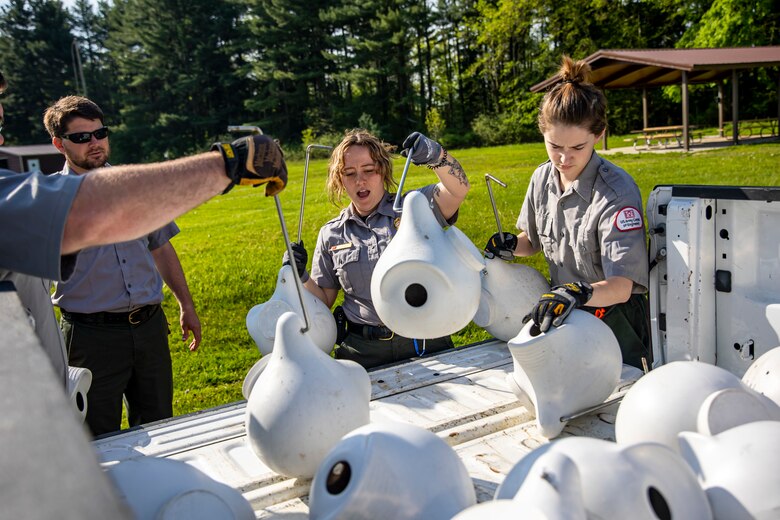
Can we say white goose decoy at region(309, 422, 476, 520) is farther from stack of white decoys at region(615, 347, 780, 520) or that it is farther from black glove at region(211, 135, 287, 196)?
black glove at region(211, 135, 287, 196)

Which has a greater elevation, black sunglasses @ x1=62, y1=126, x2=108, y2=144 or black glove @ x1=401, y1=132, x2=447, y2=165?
black sunglasses @ x1=62, y1=126, x2=108, y2=144

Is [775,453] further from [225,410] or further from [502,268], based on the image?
[225,410]

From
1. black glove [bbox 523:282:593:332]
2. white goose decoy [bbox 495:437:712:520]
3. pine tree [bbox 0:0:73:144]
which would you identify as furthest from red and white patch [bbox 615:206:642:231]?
pine tree [bbox 0:0:73:144]

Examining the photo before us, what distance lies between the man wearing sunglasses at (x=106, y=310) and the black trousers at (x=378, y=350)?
1.15m

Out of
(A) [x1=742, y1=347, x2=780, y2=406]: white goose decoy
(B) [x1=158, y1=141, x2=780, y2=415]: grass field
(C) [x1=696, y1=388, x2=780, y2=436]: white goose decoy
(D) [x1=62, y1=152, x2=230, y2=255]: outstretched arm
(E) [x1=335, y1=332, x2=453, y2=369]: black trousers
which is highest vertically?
(D) [x1=62, y1=152, x2=230, y2=255]: outstretched arm

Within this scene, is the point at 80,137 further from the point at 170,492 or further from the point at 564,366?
the point at 564,366

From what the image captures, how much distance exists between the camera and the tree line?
36.3m

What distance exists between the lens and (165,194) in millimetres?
1695

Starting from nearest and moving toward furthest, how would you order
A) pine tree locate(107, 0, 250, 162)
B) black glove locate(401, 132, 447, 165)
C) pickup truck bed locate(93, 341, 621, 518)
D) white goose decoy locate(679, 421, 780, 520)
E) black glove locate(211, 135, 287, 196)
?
white goose decoy locate(679, 421, 780, 520)
black glove locate(211, 135, 287, 196)
pickup truck bed locate(93, 341, 621, 518)
black glove locate(401, 132, 447, 165)
pine tree locate(107, 0, 250, 162)

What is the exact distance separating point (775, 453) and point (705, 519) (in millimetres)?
233

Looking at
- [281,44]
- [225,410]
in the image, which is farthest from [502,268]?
[281,44]

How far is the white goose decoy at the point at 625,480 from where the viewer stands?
56.7 inches

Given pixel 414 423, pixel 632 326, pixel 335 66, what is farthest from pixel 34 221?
pixel 335 66

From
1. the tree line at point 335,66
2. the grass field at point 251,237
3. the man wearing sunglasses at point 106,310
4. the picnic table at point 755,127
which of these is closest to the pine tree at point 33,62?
the tree line at point 335,66
